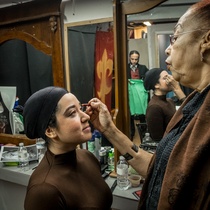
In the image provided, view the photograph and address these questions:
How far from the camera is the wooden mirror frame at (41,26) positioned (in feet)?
5.95

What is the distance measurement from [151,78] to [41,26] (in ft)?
3.19

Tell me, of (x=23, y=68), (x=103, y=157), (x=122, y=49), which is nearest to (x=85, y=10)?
(x=122, y=49)

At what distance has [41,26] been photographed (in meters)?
1.89

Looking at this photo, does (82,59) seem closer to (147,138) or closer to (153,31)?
(153,31)

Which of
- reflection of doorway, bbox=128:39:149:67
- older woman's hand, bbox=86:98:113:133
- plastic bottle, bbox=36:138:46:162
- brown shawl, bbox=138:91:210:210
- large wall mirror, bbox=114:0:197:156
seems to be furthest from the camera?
plastic bottle, bbox=36:138:46:162

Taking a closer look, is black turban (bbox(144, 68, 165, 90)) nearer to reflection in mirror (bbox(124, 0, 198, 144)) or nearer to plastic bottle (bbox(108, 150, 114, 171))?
reflection in mirror (bbox(124, 0, 198, 144))

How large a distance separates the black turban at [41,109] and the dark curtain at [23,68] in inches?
36.4

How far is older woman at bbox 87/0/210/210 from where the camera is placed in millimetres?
692

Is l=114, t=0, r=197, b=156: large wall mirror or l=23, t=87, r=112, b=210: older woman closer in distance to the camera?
l=23, t=87, r=112, b=210: older woman

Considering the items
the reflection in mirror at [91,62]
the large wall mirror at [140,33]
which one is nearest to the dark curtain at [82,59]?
the reflection in mirror at [91,62]

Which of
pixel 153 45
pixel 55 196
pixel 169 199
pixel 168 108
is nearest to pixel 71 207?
pixel 55 196

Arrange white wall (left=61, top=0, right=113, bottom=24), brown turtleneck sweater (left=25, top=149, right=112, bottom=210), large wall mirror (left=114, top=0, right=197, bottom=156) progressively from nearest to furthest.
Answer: brown turtleneck sweater (left=25, top=149, right=112, bottom=210)
large wall mirror (left=114, top=0, right=197, bottom=156)
white wall (left=61, top=0, right=113, bottom=24)

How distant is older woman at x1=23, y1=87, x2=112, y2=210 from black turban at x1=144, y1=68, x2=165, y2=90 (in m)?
0.57

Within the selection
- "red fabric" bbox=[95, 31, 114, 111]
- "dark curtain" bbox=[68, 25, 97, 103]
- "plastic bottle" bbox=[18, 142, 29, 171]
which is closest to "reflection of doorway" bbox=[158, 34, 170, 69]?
"red fabric" bbox=[95, 31, 114, 111]
